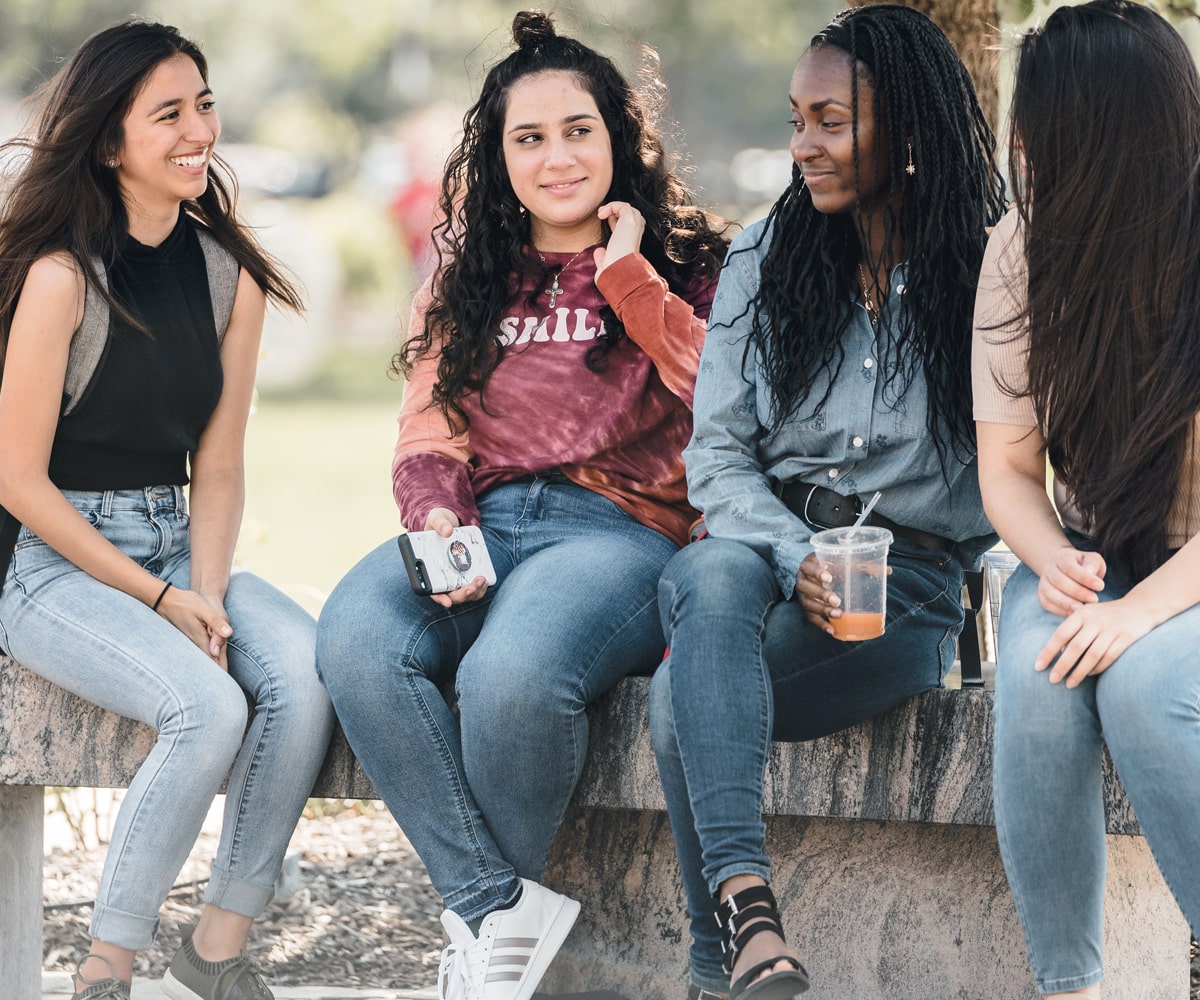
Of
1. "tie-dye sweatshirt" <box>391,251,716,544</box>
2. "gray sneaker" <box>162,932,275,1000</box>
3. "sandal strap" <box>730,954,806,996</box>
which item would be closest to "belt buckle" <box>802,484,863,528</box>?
"tie-dye sweatshirt" <box>391,251,716,544</box>

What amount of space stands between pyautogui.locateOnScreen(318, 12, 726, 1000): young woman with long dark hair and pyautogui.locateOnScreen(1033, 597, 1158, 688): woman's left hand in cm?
77

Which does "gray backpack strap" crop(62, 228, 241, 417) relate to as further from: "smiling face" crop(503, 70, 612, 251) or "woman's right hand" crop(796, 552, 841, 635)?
"woman's right hand" crop(796, 552, 841, 635)

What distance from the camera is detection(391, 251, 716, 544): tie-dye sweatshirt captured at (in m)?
3.18

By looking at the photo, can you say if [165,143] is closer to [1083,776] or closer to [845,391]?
[845,391]

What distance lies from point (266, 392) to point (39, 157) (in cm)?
1257

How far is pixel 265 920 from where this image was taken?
3.85 metres

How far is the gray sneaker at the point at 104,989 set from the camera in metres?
2.72

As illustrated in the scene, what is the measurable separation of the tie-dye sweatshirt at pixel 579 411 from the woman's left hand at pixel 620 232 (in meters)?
0.03

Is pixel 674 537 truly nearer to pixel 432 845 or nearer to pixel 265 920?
pixel 432 845

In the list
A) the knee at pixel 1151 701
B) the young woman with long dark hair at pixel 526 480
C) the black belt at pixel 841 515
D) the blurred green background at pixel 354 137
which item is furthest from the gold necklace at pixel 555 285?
the knee at pixel 1151 701

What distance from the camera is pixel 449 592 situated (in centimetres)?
294

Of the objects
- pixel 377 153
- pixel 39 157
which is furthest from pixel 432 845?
pixel 377 153

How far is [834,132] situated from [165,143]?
1.27 meters

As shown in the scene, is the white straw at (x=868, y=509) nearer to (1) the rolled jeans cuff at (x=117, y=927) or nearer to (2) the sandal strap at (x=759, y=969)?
(2) the sandal strap at (x=759, y=969)
